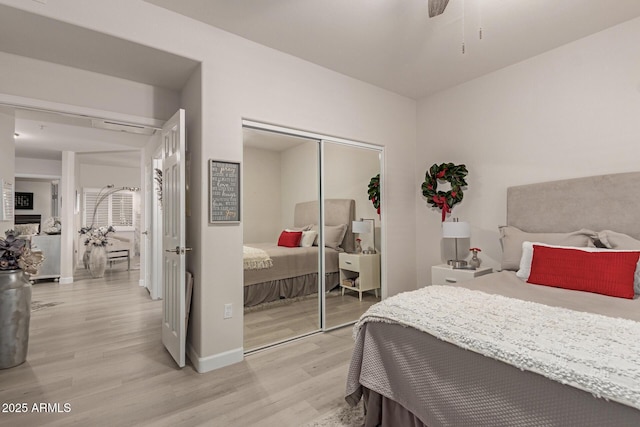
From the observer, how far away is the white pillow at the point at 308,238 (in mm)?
3262

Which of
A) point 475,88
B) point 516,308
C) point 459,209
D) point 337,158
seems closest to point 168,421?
point 516,308

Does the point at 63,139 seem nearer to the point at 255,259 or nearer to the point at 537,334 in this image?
the point at 255,259

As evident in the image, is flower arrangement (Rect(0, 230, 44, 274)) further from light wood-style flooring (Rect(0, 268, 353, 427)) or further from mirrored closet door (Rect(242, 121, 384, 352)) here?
mirrored closet door (Rect(242, 121, 384, 352))

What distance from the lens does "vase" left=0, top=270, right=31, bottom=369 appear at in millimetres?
2516

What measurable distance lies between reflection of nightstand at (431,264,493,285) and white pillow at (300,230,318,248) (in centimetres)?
138

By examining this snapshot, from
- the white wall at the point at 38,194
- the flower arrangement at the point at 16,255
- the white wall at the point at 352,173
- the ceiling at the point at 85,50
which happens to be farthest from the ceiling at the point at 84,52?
the white wall at the point at 38,194

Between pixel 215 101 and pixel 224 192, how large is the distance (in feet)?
2.44

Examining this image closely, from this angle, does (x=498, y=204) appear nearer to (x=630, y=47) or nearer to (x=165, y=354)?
(x=630, y=47)


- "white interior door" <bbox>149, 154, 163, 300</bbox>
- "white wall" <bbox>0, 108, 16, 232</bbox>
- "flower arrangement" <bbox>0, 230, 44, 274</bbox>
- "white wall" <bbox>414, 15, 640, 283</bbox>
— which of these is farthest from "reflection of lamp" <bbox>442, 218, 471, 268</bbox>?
"white wall" <bbox>0, 108, 16, 232</bbox>

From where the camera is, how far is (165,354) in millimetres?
2805

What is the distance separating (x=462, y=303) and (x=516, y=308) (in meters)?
0.27

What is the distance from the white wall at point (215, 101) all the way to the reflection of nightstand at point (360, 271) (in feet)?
3.98

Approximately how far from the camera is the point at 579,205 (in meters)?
2.74

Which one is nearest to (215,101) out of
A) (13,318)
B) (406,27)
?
(406,27)
